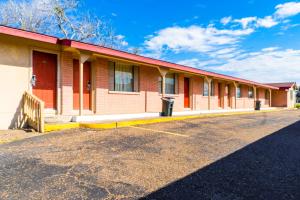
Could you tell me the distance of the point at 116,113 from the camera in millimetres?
12133

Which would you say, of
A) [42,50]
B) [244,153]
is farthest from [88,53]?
[244,153]

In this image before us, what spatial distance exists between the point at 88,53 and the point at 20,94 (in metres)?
2.92

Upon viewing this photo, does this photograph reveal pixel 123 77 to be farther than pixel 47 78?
Yes

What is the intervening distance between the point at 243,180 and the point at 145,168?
68.9 inches

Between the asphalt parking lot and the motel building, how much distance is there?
2.25 m

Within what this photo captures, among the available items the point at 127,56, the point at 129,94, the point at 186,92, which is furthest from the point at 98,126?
the point at 186,92

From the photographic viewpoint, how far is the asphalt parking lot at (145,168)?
12.0ft

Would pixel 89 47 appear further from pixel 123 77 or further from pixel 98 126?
pixel 123 77

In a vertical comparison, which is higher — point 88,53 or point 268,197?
point 88,53

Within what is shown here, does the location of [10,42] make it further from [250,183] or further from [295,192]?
[295,192]

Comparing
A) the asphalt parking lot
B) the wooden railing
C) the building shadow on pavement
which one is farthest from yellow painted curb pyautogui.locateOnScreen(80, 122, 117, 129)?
the building shadow on pavement

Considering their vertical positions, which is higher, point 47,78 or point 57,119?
point 47,78

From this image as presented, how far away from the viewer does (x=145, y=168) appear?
4770mm

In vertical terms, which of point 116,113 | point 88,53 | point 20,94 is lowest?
point 116,113
